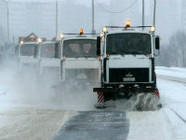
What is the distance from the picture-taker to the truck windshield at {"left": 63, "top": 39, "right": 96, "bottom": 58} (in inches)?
760

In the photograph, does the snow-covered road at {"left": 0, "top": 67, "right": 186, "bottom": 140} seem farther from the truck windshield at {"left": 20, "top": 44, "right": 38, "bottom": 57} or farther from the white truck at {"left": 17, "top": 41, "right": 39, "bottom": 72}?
the truck windshield at {"left": 20, "top": 44, "right": 38, "bottom": 57}

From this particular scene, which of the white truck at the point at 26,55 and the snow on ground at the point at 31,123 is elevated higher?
the white truck at the point at 26,55

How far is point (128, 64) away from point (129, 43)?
0.75m

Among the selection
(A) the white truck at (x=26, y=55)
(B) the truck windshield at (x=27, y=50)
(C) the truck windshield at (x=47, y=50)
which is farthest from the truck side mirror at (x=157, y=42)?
(B) the truck windshield at (x=27, y=50)

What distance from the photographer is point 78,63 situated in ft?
62.2

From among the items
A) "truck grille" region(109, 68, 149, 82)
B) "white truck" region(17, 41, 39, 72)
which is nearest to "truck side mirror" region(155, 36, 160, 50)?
"truck grille" region(109, 68, 149, 82)

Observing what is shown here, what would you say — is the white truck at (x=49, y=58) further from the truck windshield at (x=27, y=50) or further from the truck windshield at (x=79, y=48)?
the truck windshield at (x=27, y=50)

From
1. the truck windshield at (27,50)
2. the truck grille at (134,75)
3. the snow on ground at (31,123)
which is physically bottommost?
the snow on ground at (31,123)

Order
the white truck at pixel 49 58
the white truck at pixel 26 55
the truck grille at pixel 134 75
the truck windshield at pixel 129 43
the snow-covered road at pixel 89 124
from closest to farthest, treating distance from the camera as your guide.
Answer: the snow-covered road at pixel 89 124, the truck grille at pixel 134 75, the truck windshield at pixel 129 43, the white truck at pixel 49 58, the white truck at pixel 26 55

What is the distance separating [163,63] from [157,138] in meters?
105

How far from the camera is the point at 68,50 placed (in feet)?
63.4

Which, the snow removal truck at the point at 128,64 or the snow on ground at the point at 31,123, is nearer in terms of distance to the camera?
the snow on ground at the point at 31,123

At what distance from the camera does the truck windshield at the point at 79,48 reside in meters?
19.3

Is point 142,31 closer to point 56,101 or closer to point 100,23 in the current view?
point 56,101
